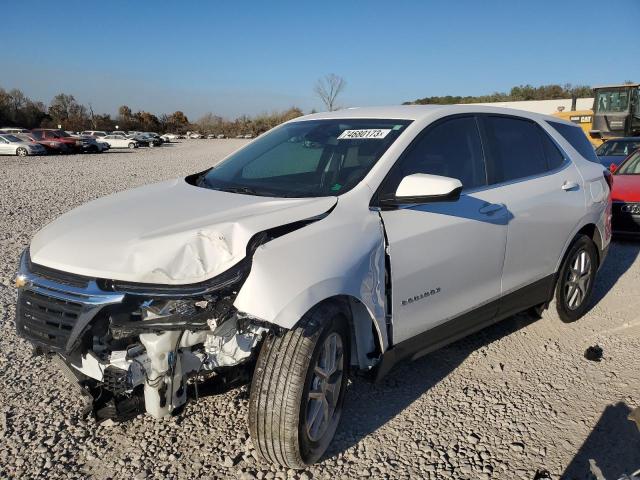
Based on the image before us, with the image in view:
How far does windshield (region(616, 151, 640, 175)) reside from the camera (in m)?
8.41

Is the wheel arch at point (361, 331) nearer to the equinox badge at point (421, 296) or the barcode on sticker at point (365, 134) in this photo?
the equinox badge at point (421, 296)

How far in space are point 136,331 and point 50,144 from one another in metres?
32.2

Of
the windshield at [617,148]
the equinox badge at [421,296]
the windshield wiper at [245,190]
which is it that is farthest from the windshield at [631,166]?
the windshield wiper at [245,190]

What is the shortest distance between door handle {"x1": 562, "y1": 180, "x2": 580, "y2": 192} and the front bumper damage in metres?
2.78

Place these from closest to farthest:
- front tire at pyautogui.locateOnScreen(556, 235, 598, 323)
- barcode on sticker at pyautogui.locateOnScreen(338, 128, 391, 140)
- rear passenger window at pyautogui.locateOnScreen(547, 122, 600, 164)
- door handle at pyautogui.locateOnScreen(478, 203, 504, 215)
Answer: barcode on sticker at pyautogui.locateOnScreen(338, 128, 391, 140) < door handle at pyautogui.locateOnScreen(478, 203, 504, 215) < front tire at pyautogui.locateOnScreen(556, 235, 598, 323) < rear passenger window at pyautogui.locateOnScreen(547, 122, 600, 164)

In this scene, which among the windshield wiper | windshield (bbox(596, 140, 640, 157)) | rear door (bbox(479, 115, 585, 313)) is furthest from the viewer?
windshield (bbox(596, 140, 640, 157))

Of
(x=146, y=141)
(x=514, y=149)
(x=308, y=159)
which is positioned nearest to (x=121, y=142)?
(x=146, y=141)

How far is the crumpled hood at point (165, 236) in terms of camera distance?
235 cm

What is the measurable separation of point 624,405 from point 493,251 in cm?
121

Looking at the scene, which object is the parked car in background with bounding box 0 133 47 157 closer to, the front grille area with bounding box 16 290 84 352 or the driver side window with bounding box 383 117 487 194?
the front grille area with bounding box 16 290 84 352

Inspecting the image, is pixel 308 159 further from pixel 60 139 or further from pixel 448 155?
pixel 60 139

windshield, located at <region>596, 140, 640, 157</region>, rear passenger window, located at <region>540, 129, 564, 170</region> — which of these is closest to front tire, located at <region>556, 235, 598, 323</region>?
rear passenger window, located at <region>540, 129, 564, 170</region>

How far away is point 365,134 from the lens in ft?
10.8

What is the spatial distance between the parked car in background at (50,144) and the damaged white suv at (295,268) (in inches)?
1200
